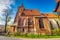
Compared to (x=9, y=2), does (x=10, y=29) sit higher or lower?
lower

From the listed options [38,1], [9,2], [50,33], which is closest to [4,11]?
[9,2]

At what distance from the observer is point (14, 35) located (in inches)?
297

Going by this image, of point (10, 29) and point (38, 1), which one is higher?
point (38, 1)

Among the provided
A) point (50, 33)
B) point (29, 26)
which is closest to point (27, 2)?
point (29, 26)

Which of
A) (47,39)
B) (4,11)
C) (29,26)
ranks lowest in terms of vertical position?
(47,39)

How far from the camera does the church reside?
298 inches

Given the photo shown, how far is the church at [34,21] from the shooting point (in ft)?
Result: 24.8

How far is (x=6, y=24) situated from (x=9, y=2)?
838 millimetres

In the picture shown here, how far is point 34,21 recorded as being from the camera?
25.1 ft

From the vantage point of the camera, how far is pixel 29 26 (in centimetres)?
757

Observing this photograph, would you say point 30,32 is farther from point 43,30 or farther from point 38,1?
point 38,1

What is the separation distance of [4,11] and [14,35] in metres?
0.98

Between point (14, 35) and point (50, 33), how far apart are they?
4.41 ft

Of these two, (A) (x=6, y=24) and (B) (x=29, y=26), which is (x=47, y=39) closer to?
(B) (x=29, y=26)
